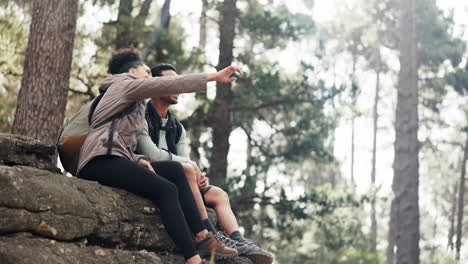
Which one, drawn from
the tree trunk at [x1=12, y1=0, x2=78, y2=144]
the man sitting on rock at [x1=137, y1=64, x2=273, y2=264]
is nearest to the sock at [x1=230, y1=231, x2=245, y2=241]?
the man sitting on rock at [x1=137, y1=64, x2=273, y2=264]

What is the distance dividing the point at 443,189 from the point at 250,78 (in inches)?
1065

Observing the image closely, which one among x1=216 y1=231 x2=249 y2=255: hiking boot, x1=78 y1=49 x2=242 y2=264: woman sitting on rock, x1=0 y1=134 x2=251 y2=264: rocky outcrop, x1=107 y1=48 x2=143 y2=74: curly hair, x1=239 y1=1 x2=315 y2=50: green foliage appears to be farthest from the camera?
x1=239 y1=1 x2=315 y2=50: green foliage

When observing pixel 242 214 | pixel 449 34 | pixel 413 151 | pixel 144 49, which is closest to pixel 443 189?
pixel 449 34

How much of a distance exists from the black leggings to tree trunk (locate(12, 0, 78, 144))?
2.52 meters

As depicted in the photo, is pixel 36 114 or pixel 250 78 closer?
pixel 36 114

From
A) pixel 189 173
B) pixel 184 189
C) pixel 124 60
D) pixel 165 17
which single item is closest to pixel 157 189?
pixel 184 189

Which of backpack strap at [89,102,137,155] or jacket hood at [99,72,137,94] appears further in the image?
jacket hood at [99,72,137,94]

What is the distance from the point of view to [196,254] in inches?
158

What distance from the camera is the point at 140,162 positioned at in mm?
4195

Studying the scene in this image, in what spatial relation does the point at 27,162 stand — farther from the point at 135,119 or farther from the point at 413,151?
the point at 413,151

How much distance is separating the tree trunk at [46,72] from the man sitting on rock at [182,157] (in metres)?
2.12

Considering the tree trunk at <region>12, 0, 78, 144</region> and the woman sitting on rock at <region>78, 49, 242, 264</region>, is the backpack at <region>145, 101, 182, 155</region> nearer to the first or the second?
the woman sitting on rock at <region>78, 49, 242, 264</region>

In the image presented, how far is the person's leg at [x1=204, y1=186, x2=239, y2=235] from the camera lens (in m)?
4.71

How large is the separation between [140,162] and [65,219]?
0.73 metres
